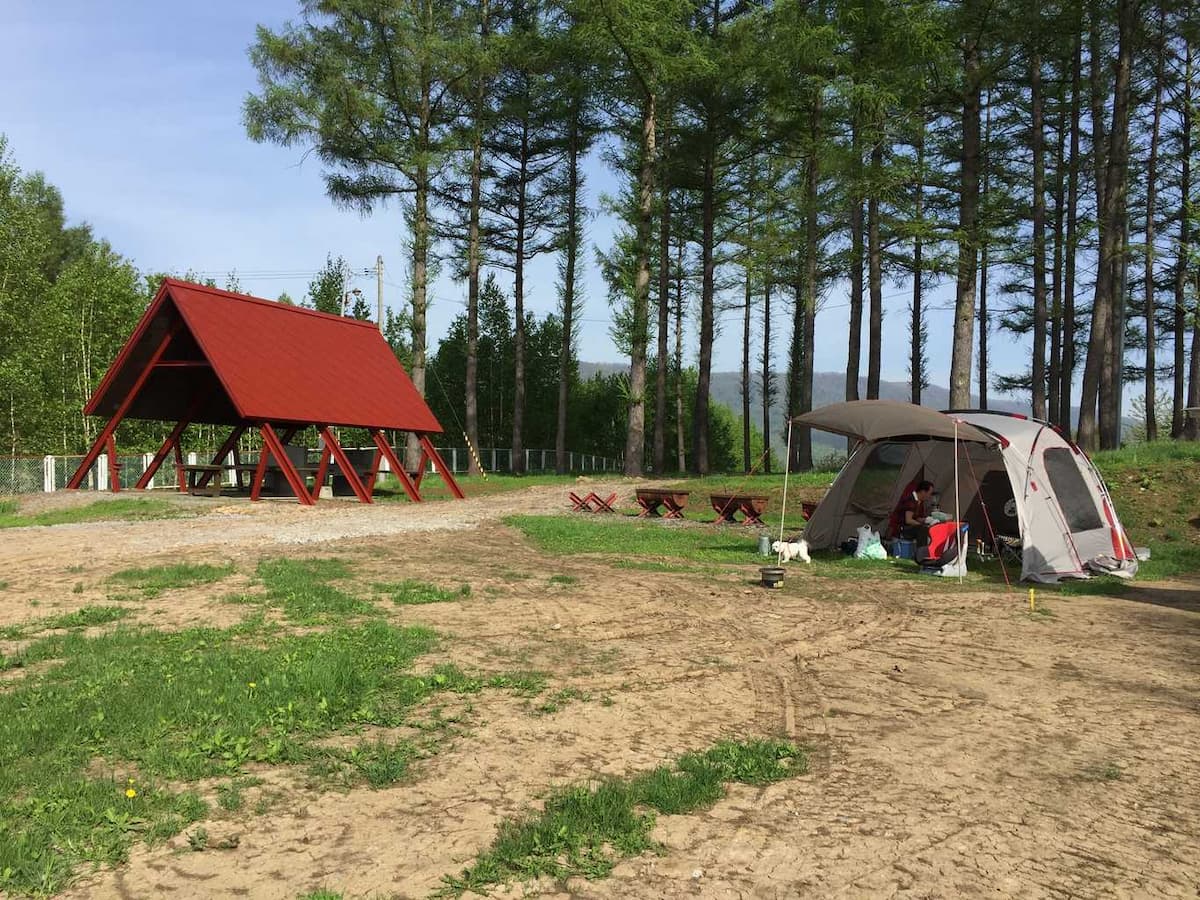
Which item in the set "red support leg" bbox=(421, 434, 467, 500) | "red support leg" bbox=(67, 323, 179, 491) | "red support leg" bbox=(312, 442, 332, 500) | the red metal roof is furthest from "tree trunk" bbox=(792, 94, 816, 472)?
"red support leg" bbox=(67, 323, 179, 491)

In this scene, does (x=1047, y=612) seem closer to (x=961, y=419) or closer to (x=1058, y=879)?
(x=961, y=419)

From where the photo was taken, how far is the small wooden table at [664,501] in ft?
60.3

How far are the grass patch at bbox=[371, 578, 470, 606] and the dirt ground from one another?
277mm

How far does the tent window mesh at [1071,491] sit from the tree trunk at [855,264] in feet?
35.7

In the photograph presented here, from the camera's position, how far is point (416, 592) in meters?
8.71

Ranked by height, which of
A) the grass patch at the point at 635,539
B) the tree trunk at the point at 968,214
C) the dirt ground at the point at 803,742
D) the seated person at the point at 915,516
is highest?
the tree trunk at the point at 968,214

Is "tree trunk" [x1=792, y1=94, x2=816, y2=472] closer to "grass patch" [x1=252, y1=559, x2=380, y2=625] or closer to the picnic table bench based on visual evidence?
the picnic table bench

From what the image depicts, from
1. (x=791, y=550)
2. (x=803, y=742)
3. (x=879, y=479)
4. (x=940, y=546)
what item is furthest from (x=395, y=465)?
(x=803, y=742)

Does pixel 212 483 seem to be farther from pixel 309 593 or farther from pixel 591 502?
pixel 309 593

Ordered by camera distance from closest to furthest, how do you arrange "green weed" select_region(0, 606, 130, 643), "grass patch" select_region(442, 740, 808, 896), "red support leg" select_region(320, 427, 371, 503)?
1. "grass patch" select_region(442, 740, 808, 896)
2. "green weed" select_region(0, 606, 130, 643)
3. "red support leg" select_region(320, 427, 371, 503)

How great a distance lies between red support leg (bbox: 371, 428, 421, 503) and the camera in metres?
21.4

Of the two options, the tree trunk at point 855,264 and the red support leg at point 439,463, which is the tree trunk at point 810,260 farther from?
the red support leg at point 439,463

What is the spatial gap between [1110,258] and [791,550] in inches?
506

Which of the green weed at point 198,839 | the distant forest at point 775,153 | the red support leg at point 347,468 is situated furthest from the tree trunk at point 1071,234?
the green weed at point 198,839
